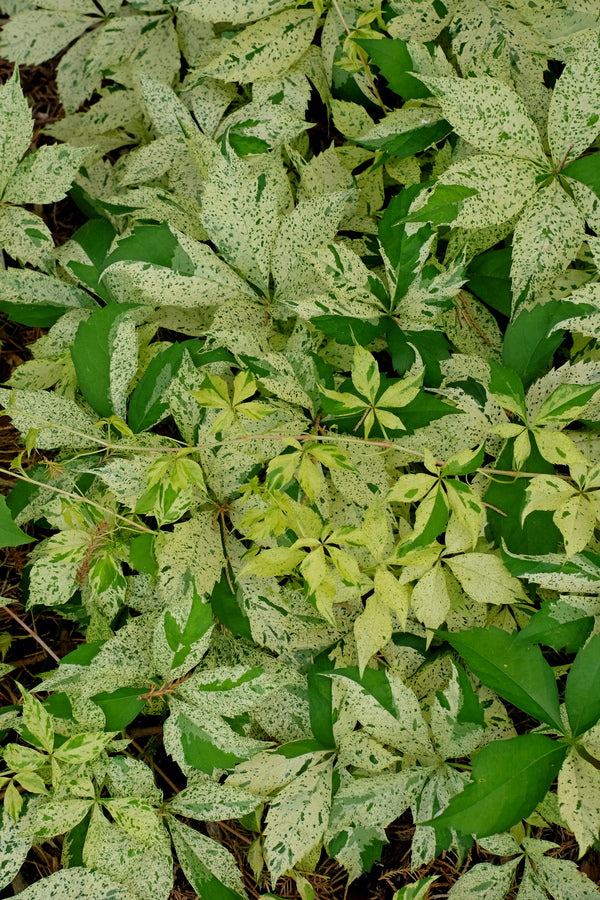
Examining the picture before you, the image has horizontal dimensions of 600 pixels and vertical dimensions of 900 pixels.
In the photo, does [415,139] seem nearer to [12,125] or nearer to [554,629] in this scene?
[12,125]

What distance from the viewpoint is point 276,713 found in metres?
1.22

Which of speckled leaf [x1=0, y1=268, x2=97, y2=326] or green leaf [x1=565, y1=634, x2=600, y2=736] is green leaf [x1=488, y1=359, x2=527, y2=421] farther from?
speckled leaf [x1=0, y1=268, x2=97, y2=326]

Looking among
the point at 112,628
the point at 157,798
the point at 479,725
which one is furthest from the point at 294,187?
the point at 157,798

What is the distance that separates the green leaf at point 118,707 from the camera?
1.11 metres

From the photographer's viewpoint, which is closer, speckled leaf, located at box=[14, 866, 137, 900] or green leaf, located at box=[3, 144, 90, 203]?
speckled leaf, located at box=[14, 866, 137, 900]

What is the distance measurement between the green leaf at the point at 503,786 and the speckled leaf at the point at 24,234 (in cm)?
114

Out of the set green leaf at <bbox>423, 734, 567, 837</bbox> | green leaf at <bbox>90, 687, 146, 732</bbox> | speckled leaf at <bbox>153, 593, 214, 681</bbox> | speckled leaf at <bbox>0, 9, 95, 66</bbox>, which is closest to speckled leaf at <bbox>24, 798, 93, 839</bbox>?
green leaf at <bbox>90, 687, 146, 732</bbox>

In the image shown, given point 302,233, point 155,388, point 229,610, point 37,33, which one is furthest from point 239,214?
point 37,33

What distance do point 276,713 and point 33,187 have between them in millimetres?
1050

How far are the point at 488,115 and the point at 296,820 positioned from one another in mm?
1124

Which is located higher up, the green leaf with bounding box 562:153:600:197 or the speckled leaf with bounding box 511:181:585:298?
the green leaf with bounding box 562:153:600:197

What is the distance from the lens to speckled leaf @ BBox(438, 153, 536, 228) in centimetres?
102

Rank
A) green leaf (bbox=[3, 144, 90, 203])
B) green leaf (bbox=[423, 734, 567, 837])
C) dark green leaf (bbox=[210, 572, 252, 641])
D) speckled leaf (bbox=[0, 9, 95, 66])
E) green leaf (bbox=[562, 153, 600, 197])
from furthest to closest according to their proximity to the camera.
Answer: speckled leaf (bbox=[0, 9, 95, 66]), green leaf (bbox=[3, 144, 90, 203]), dark green leaf (bbox=[210, 572, 252, 641]), green leaf (bbox=[562, 153, 600, 197]), green leaf (bbox=[423, 734, 567, 837])

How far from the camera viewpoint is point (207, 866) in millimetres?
1136
